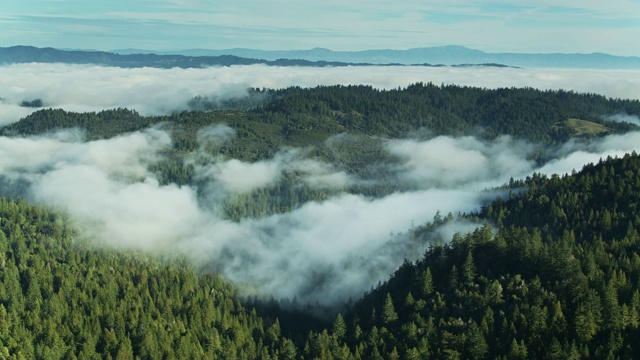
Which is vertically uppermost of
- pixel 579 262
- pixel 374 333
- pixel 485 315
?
pixel 579 262

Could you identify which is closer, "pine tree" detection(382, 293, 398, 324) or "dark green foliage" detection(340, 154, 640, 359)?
"dark green foliage" detection(340, 154, 640, 359)

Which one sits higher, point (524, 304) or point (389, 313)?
point (524, 304)

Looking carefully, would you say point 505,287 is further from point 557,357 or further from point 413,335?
point 557,357

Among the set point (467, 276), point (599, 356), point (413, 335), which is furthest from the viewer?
point (467, 276)

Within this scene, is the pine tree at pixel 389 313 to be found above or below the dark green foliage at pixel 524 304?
below

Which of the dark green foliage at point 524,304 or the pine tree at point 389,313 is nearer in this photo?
the dark green foliage at point 524,304

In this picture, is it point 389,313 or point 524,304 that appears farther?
point 389,313

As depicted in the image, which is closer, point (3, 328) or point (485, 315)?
point (485, 315)

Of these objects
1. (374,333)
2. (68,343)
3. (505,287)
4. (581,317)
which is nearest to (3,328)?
(68,343)

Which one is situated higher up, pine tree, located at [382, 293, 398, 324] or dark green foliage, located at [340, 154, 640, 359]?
dark green foliage, located at [340, 154, 640, 359]

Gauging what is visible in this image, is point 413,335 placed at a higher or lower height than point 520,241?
lower

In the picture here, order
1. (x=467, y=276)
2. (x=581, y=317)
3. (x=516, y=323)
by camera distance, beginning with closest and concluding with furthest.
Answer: (x=581, y=317), (x=516, y=323), (x=467, y=276)
